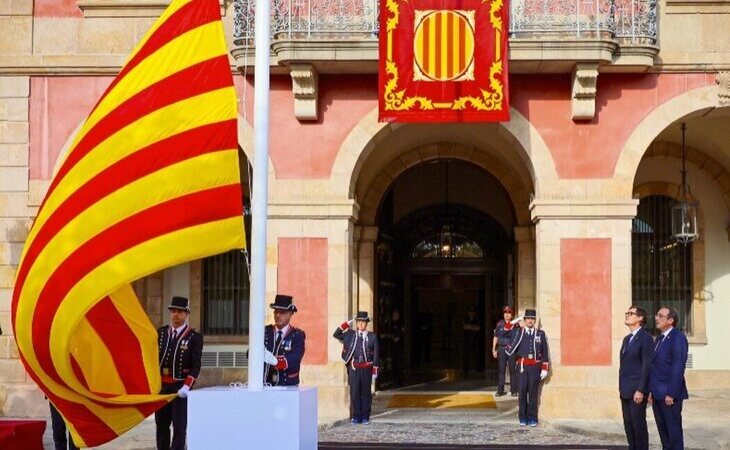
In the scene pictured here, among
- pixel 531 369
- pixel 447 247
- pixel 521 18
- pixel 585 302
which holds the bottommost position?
pixel 531 369

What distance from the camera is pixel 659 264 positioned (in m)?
21.9

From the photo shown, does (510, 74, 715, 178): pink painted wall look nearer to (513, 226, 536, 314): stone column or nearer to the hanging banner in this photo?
the hanging banner

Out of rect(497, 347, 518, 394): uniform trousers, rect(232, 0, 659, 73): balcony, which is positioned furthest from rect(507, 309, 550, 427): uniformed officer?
rect(232, 0, 659, 73): balcony

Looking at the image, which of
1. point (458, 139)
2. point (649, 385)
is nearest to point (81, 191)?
point (649, 385)

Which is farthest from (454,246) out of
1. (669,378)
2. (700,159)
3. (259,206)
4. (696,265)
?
(259,206)

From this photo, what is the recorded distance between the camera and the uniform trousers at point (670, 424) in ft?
39.1

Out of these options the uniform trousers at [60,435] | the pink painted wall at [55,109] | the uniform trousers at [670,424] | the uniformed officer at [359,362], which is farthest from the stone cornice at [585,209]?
the uniform trousers at [60,435]

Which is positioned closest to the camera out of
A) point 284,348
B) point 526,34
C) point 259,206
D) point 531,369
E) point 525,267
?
point 259,206

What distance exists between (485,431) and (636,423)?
4.25 meters

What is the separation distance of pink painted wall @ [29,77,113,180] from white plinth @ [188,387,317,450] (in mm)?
10872

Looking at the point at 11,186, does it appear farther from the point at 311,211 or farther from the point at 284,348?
the point at 284,348

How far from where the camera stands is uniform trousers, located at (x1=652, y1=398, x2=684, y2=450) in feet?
39.1

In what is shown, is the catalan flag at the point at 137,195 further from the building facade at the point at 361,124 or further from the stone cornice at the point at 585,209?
the stone cornice at the point at 585,209

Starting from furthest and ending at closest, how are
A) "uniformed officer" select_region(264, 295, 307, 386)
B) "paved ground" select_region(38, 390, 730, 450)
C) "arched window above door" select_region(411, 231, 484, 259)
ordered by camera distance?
"arched window above door" select_region(411, 231, 484, 259) → "paved ground" select_region(38, 390, 730, 450) → "uniformed officer" select_region(264, 295, 307, 386)
